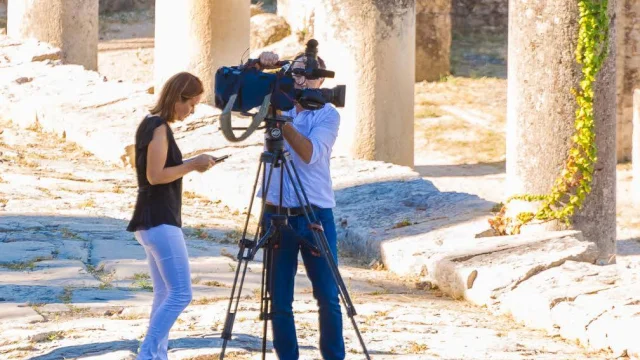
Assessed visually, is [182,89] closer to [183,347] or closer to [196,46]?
[183,347]

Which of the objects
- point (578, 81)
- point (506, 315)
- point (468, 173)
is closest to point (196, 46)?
point (468, 173)

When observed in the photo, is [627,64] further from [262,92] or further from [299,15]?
[262,92]

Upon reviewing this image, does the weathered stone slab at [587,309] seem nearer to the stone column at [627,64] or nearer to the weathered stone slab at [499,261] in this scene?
the weathered stone slab at [499,261]

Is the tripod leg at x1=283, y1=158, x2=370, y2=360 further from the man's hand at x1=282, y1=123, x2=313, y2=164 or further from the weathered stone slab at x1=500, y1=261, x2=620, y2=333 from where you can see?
the weathered stone slab at x1=500, y1=261, x2=620, y2=333

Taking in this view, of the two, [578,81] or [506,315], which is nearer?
[506,315]

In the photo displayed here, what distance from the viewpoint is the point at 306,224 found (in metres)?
5.81

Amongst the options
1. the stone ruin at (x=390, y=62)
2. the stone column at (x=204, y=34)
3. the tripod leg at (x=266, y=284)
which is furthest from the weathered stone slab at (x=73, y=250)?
the stone column at (x=204, y=34)

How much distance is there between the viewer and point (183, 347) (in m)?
6.25

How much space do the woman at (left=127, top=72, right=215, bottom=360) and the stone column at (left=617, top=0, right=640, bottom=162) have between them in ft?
43.7

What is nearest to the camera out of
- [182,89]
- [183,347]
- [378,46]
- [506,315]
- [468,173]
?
[182,89]

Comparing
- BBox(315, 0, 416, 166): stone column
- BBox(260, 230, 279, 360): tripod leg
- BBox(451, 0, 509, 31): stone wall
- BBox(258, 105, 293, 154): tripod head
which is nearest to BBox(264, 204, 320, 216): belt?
BBox(260, 230, 279, 360): tripod leg

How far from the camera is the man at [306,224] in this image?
575 centimetres

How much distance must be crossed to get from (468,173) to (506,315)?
875 centimetres

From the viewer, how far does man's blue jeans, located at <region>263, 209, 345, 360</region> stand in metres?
5.75
